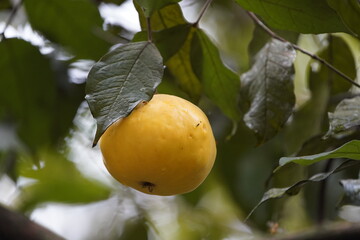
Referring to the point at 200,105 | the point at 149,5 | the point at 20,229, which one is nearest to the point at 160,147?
the point at 149,5

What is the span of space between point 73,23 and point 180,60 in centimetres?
32

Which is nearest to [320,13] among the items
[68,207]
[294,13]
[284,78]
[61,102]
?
[294,13]

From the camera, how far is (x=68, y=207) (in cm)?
197

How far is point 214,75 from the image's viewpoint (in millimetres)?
1189

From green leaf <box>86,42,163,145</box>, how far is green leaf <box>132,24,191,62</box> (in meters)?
0.14

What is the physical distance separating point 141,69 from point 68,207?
1.12 meters

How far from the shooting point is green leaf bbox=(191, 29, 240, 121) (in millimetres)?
1169

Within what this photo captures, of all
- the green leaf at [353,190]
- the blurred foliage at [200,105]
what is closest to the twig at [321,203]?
the blurred foliage at [200,105]

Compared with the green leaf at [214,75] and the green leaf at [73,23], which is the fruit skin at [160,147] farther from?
the green leaf at [73,23]

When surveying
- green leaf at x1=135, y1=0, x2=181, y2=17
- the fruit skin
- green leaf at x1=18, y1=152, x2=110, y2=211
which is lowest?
green leaf at x1=18, y1=152, x2=110, y2=211

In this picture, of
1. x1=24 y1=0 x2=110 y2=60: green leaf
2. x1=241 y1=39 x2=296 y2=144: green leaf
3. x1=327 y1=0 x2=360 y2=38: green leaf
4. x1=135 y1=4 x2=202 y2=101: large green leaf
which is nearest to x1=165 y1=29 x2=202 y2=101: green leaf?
x1=135 y1=4 x2=202 y2=101: large green leaf

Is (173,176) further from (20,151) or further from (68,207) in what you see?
(68,207)

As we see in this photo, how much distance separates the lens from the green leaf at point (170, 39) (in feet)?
3.66

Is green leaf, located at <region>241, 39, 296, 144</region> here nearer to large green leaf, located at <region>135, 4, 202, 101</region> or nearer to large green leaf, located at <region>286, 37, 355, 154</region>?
large green leaf, located at <region>135, 4, 202, 101</region>
